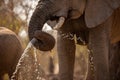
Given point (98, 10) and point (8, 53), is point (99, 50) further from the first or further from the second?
point (8, 53)

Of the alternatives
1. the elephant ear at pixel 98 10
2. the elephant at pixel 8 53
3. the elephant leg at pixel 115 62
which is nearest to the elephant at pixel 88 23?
the elephant ear at pixel 98 10

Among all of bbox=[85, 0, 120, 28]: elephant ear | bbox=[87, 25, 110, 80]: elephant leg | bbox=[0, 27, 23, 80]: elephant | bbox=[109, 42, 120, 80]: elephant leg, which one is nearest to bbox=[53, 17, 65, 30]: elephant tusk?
bbox=[85, 0, 120, 28]: elephant ear

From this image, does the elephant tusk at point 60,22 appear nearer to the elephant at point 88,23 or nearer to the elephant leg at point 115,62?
the elephant at point 88,23

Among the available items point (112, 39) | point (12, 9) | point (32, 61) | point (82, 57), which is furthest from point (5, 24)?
point (82, 57)

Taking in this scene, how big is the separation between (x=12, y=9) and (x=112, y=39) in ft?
17.0

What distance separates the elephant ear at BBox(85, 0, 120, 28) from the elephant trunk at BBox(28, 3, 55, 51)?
2.27ft

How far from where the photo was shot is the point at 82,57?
19.2 metres

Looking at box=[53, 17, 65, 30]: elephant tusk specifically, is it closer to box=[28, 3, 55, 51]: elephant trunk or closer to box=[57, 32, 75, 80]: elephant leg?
box=[28, 3, 55, 51]: elephant trunk

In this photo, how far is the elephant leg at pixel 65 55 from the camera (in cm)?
685

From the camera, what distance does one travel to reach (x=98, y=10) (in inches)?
254

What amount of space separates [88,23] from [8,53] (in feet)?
6.18

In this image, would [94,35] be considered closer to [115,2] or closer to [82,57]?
[115,2]

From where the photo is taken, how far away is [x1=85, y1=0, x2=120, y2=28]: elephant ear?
6.37 metres

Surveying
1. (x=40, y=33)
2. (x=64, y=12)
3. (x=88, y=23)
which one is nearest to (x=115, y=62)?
(x=88, y=23)
